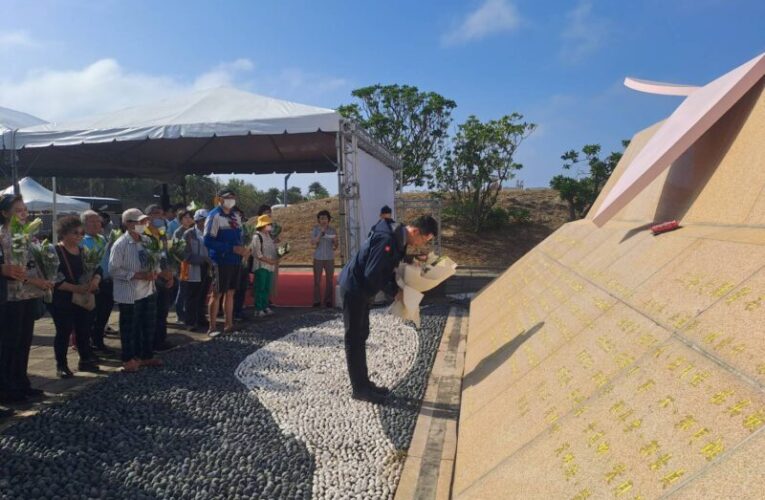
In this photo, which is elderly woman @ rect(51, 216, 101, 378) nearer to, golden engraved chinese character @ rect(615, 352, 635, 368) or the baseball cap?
the baseball cap

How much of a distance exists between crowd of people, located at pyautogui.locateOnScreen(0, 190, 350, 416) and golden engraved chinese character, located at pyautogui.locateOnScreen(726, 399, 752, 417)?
15.7ft

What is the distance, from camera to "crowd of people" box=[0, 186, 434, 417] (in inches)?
167

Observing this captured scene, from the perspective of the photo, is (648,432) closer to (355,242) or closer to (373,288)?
(373,288)

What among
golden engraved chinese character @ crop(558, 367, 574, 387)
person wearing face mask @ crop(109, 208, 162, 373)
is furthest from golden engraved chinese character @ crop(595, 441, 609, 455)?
person wearing face mask @ crop(109, 208, 162, 373)

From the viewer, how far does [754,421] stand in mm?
1581

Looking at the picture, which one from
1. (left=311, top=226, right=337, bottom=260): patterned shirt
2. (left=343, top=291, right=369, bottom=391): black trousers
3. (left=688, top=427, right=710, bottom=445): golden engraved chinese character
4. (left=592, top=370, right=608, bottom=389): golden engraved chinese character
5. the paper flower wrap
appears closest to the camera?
(left=688, top=427, right=710, bottom=445): golden engraved chinese character

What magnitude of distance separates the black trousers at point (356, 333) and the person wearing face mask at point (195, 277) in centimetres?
332

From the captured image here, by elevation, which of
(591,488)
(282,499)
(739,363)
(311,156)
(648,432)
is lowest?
(282,499)

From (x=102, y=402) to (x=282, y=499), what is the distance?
223 cm

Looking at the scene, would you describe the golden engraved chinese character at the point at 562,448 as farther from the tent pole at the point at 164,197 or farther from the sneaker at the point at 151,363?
the tent pole at the point at 164,197

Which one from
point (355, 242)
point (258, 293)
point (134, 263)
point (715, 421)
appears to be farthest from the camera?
point (355, 242)

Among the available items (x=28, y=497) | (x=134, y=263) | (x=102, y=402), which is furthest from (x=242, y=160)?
(x=28, y=497)

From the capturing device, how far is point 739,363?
6.04 feet

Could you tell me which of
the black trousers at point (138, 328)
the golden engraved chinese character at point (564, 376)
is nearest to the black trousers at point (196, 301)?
the black trousers at point (138, 328)
